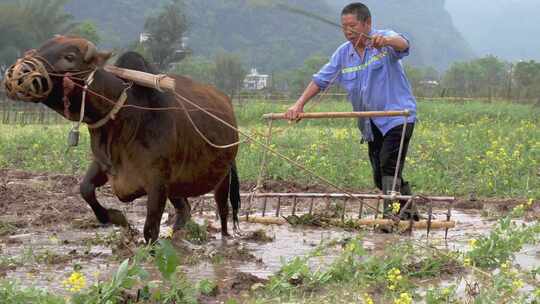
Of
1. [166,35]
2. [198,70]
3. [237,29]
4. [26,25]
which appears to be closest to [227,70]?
[198,70]

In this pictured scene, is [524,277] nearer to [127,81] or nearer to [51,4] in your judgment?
[127,81]

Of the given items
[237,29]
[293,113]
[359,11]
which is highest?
[237,29]

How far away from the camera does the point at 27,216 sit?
9.05 m

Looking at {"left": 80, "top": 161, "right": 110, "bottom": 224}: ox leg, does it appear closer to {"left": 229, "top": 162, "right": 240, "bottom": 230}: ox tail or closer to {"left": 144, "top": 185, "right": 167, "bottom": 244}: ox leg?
{"left": 144, "top": 185, "right": 167, "bottom": 244}: ox leg

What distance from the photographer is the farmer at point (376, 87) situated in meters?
8.05

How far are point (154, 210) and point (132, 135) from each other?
0.59 m

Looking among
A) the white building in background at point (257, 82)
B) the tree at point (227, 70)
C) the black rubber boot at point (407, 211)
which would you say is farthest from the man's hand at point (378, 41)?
the tree at point (227, 70)

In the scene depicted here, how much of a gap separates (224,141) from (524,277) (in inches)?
114

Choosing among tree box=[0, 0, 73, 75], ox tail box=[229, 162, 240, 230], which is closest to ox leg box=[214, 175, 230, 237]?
ox tail box=[229, 162, 240, 230]

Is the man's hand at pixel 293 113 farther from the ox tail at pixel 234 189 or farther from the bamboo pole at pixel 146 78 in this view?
the bamboo pole at pixel 146 78

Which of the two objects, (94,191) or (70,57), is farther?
(94,191)

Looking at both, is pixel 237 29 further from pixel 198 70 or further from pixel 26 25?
pixel 26 25

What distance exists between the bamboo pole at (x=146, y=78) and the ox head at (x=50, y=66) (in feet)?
0.83

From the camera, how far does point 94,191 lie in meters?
6.95
